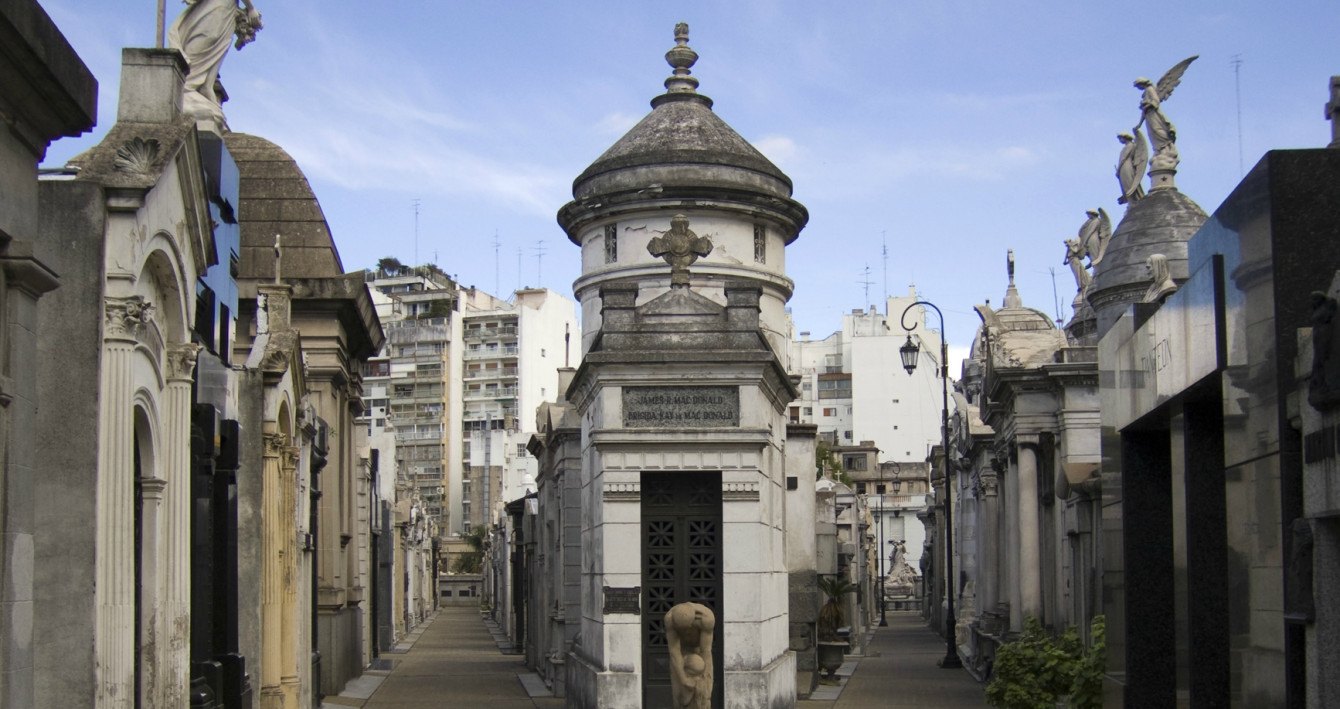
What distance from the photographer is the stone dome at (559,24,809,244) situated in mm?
24453

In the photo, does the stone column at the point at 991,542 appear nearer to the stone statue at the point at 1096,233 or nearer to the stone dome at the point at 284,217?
the stone statue at the point at 1096,233

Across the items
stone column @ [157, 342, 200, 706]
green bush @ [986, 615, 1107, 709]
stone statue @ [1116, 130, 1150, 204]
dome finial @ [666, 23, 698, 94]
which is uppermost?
dome finial @ [666, 23, 698, 94]

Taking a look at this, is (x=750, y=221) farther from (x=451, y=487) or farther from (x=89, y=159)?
(x=451, y=487)

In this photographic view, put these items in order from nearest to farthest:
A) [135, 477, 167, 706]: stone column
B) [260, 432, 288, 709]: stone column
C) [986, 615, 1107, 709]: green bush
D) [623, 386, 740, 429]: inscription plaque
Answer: [135, 477, 167, 706]: stone column < [986, 615, 1107, 709]: green bush < [623, 386, 740, 429]: inscription plaque < [260, 432, 288, 709]: stone column

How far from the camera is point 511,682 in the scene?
30.0 meters

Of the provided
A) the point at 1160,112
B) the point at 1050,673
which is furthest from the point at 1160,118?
the point at 1050,673

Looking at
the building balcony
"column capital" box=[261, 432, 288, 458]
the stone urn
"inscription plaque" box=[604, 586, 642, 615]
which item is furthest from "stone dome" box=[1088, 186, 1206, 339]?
the building balcony

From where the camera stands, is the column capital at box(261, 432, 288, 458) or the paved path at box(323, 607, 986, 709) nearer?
the column capital at box(261, 432, 288, 458)

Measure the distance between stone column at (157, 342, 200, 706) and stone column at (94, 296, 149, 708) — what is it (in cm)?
147

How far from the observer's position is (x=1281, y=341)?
928 centimetres

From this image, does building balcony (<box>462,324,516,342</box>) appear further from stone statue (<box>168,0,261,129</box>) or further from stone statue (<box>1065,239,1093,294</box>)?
stone statue (<box>168,0,261,129</box>)

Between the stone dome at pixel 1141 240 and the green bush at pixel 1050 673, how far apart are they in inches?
172

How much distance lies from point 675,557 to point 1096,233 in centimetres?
1065

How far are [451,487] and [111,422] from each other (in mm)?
110488
